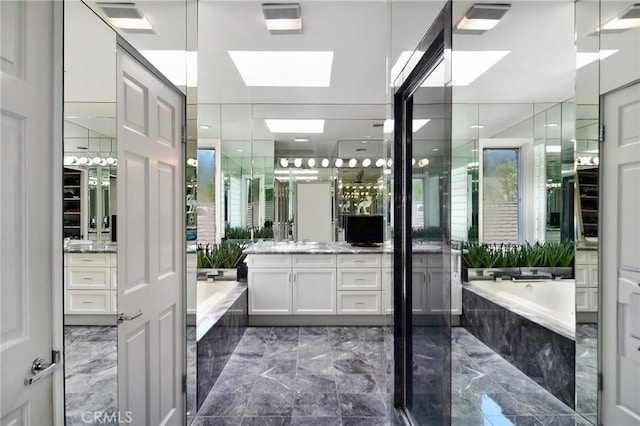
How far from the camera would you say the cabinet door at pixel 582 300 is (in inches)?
53.1

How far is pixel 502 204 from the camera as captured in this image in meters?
2.37

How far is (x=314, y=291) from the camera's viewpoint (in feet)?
12.1

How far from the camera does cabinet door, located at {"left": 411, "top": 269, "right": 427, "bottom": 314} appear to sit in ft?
5.62

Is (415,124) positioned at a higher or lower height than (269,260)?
higher

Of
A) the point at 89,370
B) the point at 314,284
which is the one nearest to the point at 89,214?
the point at 89,370

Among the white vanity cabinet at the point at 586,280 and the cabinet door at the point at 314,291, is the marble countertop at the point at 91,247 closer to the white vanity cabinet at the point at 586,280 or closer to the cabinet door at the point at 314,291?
the white vanity cabinet at the point at 586,280

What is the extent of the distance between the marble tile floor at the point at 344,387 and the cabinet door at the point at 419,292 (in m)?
0.26

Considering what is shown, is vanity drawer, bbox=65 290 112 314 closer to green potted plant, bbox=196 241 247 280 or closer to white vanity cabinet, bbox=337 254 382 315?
green potted plant, bbox=196 241 247 280

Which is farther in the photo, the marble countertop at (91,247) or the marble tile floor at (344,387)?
the marble tile floor at (344,387)

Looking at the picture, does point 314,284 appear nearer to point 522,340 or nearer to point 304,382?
point 304,382

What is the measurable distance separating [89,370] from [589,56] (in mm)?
2578

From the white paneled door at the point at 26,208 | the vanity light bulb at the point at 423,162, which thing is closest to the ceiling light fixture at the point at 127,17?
the white paneled door at the point at 26,208

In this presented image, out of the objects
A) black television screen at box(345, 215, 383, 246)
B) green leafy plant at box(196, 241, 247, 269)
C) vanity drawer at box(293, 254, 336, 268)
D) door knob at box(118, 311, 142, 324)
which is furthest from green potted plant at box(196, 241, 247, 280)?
door knob at box(118, 311, 142, 324)

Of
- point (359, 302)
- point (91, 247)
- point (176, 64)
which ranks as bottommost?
point (359, 302)
